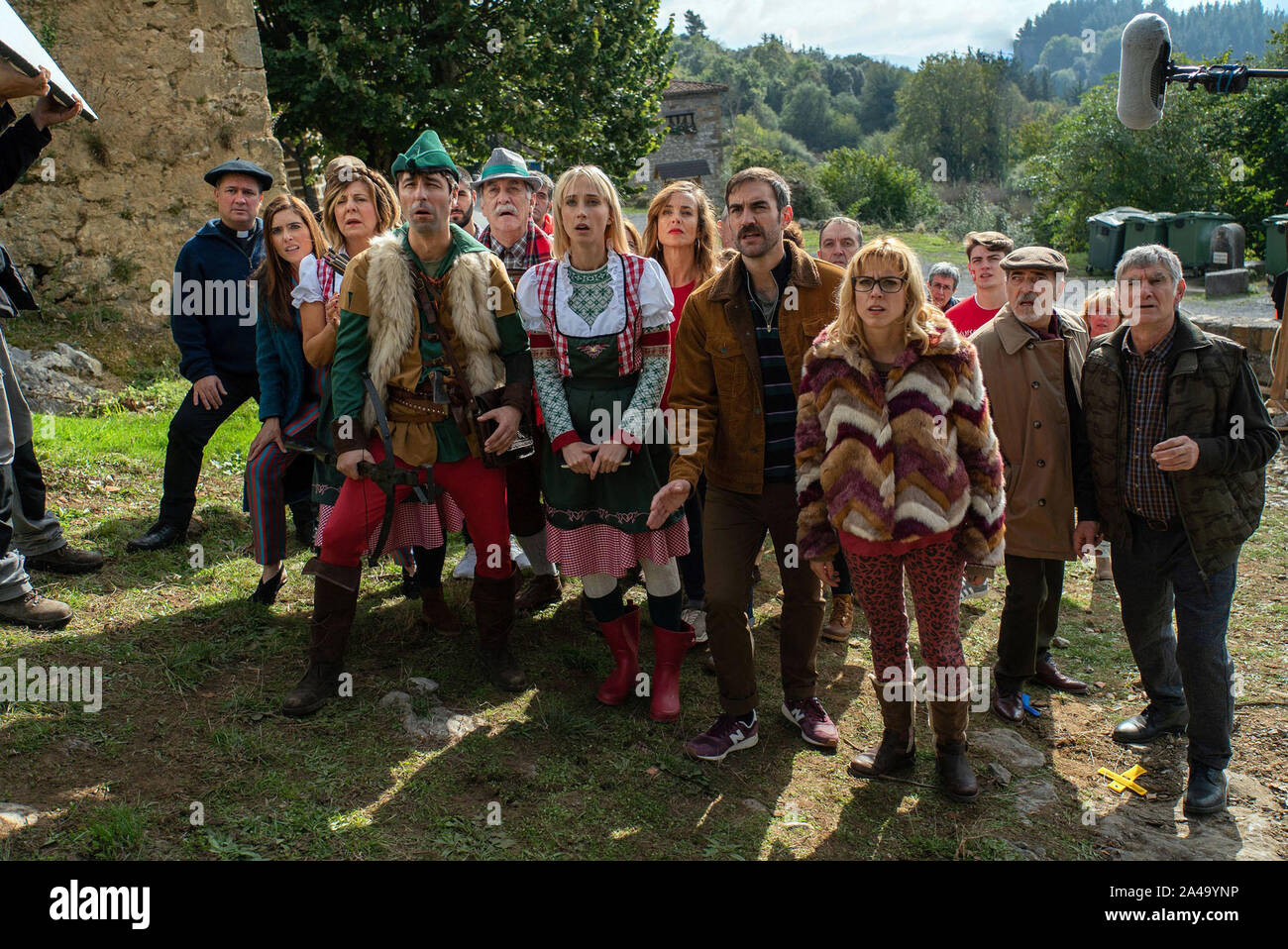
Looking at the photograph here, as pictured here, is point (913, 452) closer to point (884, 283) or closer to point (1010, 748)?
point (884, 283)

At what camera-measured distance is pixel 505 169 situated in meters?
5.20

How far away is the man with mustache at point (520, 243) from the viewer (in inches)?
195

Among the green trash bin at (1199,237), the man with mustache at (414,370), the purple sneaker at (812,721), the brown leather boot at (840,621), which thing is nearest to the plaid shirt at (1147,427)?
the purple sneaker at (812,721)

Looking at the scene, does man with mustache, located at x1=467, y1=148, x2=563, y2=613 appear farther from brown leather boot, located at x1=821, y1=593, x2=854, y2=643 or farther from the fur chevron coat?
the fur chevron coat

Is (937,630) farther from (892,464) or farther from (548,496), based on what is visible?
(548,496)

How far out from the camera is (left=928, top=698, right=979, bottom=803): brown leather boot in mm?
3838

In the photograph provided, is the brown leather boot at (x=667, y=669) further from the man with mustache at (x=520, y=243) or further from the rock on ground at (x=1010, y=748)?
the rock on ground at (x=1010, y=748)

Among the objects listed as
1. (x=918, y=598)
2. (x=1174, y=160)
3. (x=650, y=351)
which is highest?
(x=1174, y=160)

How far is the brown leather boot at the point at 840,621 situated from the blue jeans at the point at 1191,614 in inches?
62.6

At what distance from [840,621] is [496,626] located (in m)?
2.17

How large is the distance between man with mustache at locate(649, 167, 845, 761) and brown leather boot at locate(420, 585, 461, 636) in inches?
59.3

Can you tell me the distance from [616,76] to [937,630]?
1733cm

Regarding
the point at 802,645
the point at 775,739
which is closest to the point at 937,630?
the point at 802,645

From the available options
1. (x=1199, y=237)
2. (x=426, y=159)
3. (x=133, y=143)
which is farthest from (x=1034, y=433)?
(x=1199, y=237)
